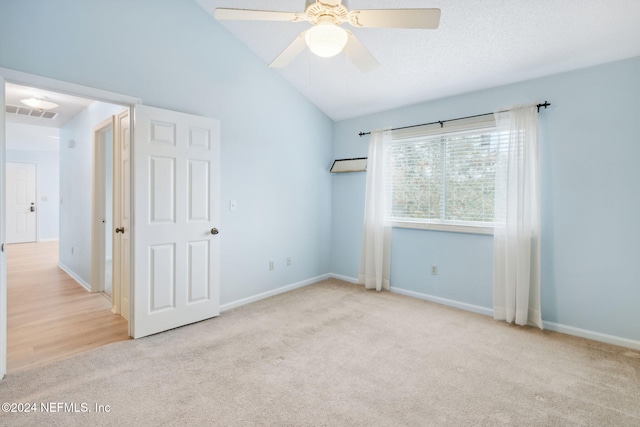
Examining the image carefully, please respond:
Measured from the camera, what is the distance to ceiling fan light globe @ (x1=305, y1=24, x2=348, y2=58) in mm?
1657

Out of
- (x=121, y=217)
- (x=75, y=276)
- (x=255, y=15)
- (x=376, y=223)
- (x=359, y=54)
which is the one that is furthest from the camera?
(x=75, y=276)

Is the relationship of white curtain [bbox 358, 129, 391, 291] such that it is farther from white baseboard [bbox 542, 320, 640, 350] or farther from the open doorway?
the open doorway

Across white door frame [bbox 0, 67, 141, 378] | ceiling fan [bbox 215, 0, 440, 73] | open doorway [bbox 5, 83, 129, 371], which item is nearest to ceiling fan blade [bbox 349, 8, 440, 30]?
ceiling fan [bbox 215, 0, 440, 73]

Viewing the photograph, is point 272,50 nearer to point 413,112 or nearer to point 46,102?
point 413,112

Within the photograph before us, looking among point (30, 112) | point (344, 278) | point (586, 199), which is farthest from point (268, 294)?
point (30, 112)

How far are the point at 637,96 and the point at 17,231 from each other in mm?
11449

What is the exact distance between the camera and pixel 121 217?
3301 mm

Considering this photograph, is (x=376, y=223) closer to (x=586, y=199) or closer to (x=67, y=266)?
(x=586, y=199)

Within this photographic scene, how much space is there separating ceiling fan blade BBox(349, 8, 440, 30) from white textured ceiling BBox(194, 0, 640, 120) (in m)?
1.00

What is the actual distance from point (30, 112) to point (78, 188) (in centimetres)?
128

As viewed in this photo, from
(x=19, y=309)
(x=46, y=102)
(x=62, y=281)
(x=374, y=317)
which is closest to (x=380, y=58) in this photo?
(x=374, y=317)

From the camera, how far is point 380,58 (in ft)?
10.6

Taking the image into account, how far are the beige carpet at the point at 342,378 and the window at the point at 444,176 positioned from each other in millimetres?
1260

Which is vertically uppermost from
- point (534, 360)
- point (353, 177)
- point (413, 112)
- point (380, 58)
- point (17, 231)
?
point (380, 58)
